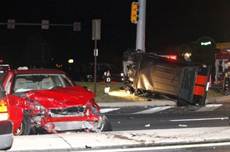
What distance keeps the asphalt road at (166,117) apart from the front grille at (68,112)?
2.80 m

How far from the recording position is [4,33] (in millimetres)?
115312

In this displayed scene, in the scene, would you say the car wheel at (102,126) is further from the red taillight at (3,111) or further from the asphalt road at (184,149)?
the red taillight at (3,111)

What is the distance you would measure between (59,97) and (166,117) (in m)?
7.07

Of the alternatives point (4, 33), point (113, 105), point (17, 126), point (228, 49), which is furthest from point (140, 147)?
point (4, 33)

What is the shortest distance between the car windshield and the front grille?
1106 mm

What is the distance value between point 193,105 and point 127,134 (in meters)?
10.4

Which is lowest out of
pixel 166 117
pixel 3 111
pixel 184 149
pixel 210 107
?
pixel 210 107

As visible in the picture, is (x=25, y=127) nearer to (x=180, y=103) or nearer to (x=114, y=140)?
(x=114, y=140)

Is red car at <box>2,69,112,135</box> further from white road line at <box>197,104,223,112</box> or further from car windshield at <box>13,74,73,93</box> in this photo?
white road line at <box>197,104,223,112</box>

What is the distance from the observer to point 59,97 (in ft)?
36.7

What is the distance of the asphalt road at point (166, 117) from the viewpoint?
15.2 metres

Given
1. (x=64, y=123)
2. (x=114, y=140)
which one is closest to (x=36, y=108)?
(x=64, y=123)

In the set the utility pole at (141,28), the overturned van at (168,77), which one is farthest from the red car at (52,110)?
the utility pole at (141,28)

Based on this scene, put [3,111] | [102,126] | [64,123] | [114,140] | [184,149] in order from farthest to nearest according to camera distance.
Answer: [102,126] < [64,123] < [114,140] < [184,149] < [3,111]
